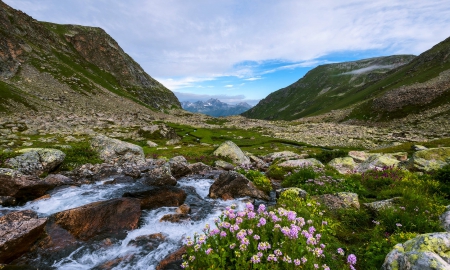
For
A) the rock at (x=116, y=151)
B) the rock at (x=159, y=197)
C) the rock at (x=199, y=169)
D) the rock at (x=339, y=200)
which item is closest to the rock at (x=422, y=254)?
the rock at (x=339, y=200)

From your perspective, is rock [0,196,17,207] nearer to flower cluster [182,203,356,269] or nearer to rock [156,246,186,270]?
rock [156,246,186,270]

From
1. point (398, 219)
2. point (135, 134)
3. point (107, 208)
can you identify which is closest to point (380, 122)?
point (135, 134)

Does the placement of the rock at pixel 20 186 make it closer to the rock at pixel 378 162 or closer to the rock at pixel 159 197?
the rock at pixel 159 197

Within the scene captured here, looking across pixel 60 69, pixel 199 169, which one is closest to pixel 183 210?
pixel 199 169

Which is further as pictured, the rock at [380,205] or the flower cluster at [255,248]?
the rock at [380,205]

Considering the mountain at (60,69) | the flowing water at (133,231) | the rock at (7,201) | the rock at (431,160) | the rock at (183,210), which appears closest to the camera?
the flowing water at (133,231)

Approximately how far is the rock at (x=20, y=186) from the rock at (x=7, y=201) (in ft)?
1.46

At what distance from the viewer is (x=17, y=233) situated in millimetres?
9578

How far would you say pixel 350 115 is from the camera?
12462cm

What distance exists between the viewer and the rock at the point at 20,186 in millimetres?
14883

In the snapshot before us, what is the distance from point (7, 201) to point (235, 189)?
14.8m

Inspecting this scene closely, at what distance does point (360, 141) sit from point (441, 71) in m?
94.0

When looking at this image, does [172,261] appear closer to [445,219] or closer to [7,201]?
[445,219]

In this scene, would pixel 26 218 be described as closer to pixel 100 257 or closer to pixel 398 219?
pixel 100 257
